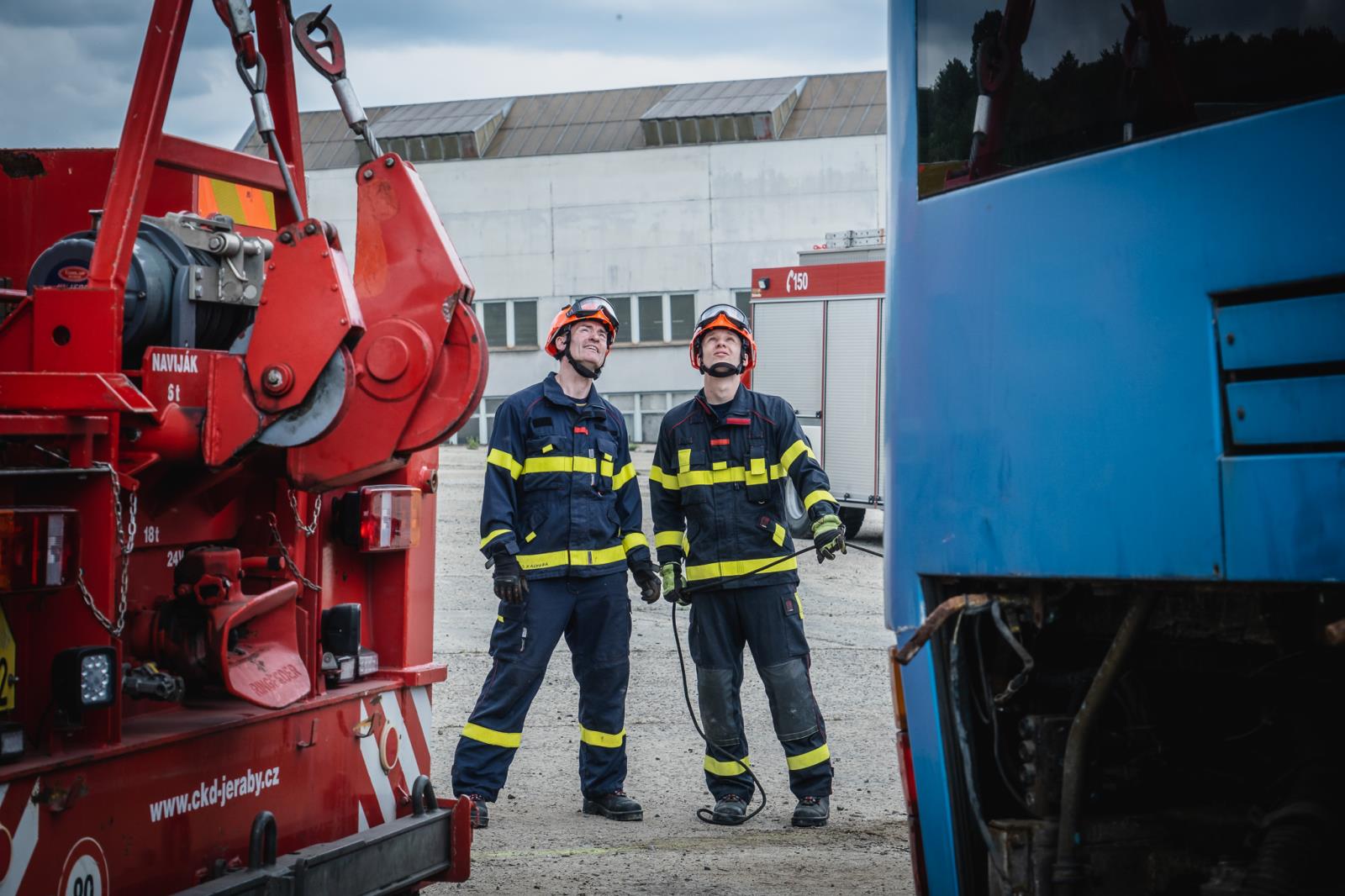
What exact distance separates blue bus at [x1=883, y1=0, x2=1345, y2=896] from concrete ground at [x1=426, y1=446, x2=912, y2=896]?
2.16 metres

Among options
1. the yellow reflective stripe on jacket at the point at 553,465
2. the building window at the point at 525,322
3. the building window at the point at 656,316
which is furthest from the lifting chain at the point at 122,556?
the building window at the point at 525,322

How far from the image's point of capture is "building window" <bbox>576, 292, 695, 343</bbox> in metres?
34.8

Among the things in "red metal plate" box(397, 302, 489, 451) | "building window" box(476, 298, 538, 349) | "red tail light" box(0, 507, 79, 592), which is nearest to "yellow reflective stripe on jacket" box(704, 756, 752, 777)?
"red metal plate" box(397, 302, 489, 451)

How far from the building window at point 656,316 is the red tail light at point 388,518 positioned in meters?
30.7

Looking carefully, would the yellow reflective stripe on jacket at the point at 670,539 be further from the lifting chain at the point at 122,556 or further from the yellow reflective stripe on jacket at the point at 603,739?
the lifting chain at the point at 122,556

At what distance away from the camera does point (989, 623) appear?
2.78 meters

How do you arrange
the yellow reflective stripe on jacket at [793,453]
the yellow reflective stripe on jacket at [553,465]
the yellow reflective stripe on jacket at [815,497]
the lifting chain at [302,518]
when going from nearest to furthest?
1. the lifting chain at [302,518]
2. the yellow reflective stripe on jacket at [553,465]
3. the yellow reflective stripe on jacket at [815,497]
4. the yellow reflective stripe on jacket at [793,453]

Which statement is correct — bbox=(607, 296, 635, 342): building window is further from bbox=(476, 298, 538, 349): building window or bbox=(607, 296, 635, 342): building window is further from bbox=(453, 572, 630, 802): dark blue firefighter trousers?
bbox=(453, 572, 630, 802): dark blue firefighter trousers

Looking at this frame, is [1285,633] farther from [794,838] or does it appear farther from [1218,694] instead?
[794,838]

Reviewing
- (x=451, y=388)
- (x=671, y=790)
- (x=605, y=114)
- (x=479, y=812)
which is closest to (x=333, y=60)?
(x=451, y=388)

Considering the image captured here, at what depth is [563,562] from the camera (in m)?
5.71

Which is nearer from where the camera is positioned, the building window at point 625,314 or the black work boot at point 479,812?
the black work boot at point 479,812

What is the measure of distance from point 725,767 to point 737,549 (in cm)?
93

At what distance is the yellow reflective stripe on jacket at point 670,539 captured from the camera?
6141 millimetres
